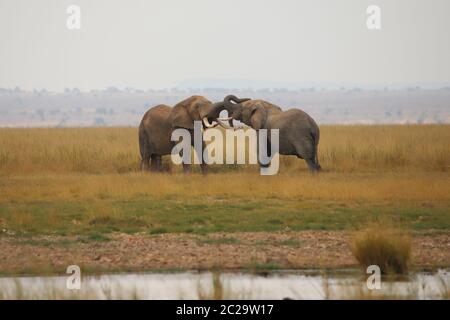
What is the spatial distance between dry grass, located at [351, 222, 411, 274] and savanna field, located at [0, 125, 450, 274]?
→ 60cm

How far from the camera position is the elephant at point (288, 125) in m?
24.8

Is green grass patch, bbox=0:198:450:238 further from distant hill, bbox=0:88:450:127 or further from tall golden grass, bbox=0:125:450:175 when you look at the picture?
distant hill, bbox=0:88:450:127

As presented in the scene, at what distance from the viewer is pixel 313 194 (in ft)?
67.2

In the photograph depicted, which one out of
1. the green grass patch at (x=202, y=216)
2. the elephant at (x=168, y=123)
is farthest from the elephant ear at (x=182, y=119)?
the green grass patch at (x=202, y=216)

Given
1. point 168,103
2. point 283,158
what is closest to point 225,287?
point 283,158

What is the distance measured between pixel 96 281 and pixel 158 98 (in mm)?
139901

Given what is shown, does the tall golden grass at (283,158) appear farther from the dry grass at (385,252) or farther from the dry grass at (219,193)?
the dry grass at (385,252)

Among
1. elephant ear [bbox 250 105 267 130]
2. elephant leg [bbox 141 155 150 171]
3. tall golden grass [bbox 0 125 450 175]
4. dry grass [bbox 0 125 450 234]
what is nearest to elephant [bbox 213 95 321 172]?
elephant ear [bbox 250 105 267 130]

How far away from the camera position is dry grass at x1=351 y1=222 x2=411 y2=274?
44.2ft

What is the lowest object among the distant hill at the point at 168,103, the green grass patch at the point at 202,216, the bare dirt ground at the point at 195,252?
the distant hill at the point at 168,103

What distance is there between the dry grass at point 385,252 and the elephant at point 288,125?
11.1 m

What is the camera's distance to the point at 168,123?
25672 mm

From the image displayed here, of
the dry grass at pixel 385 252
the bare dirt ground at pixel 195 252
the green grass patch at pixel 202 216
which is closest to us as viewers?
the dry grass at pixel 385 252

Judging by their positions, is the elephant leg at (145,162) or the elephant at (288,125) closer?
the elephant at (288,125)
